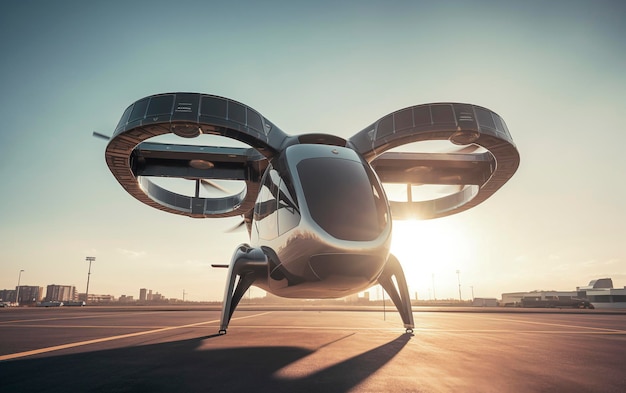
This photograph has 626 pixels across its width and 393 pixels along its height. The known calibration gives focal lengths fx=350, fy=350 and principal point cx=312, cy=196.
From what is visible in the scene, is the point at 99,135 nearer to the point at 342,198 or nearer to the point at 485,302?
the point at 342,198

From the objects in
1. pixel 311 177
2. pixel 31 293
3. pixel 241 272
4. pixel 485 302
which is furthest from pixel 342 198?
pixel 31 293

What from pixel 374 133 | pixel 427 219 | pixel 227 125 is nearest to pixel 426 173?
pixel 427 219

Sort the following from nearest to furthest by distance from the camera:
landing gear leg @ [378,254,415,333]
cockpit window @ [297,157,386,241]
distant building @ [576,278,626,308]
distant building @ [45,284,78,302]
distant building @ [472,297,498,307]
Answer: cockpit window @ [297,157,386,241]
landing gear leg @ [378,254,415,333]
distant building @ [576,278,626,308]
distant building @ [472,297,498,307]
distant building @ [45,284,78,302]

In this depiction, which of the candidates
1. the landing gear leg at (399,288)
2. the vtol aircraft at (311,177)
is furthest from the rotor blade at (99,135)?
the landing gear leg at (399,288)

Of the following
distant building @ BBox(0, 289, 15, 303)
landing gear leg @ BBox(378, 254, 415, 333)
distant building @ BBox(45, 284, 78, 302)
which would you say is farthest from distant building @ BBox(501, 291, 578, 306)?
distant building @ BBox(0, 289, 15, 303)

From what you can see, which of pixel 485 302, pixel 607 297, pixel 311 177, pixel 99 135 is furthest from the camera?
pixel 485 302

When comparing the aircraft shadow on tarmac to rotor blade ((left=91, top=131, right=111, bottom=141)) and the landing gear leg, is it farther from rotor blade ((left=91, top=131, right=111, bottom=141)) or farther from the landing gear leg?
rotor blade ((left=91, top=131, right=111, bottom=141))
